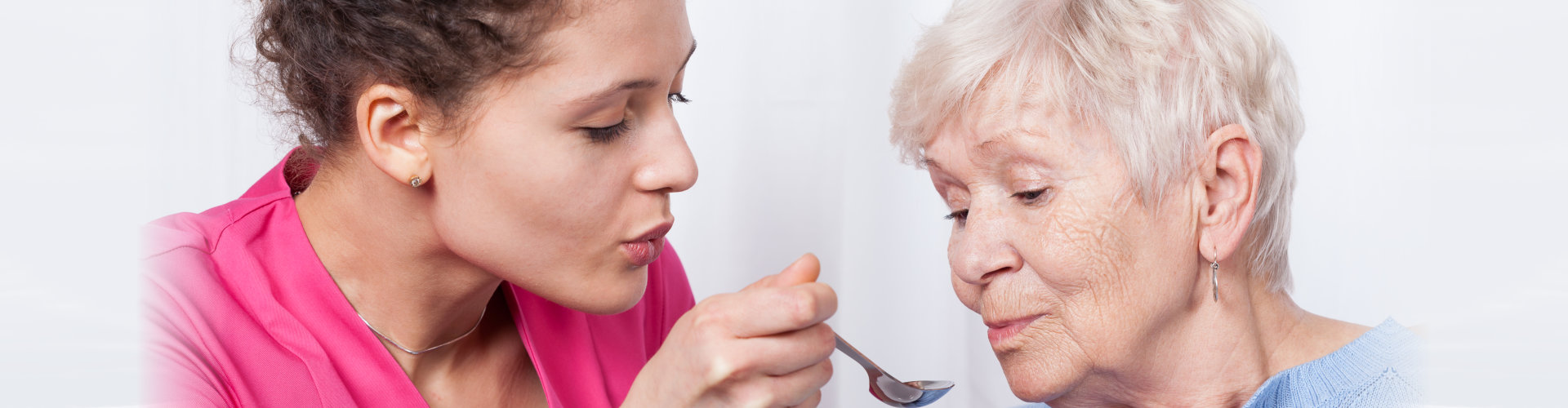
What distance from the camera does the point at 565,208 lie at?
143 centimetres

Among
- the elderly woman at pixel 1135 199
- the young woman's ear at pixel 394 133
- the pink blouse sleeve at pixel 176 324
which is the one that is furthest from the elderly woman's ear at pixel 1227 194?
the pink blouse sleeve at pixel 176 324

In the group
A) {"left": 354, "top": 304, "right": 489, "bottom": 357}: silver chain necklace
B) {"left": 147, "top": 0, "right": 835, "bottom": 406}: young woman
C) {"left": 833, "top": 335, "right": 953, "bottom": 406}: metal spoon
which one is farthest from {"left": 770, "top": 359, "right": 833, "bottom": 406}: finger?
{"left": 354, "top": 304, "right": 489, "bottom": 357}: silver chain necklace

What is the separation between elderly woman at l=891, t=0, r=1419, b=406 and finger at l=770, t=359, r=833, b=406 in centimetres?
27

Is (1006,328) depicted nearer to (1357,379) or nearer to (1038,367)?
(1038,367)

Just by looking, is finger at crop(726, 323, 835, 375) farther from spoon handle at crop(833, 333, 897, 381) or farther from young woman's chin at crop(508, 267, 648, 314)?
young woman's chin at crop(508, 267, 648, 314)

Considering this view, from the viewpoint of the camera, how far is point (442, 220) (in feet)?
4.94

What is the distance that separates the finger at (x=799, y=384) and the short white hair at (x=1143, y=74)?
1.27 ft

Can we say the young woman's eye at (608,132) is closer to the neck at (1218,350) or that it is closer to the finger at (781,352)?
the finger at (781,352)

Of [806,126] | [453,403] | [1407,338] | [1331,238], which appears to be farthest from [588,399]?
[1331,238]

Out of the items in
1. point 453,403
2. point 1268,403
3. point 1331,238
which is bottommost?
point 453,403

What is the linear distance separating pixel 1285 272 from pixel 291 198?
5.03 feet

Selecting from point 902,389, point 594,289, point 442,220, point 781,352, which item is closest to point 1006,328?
point 902,389

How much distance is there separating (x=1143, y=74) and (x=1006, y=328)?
0.41m

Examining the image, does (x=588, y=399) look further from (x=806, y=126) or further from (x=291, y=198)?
(x=806, y=126)
